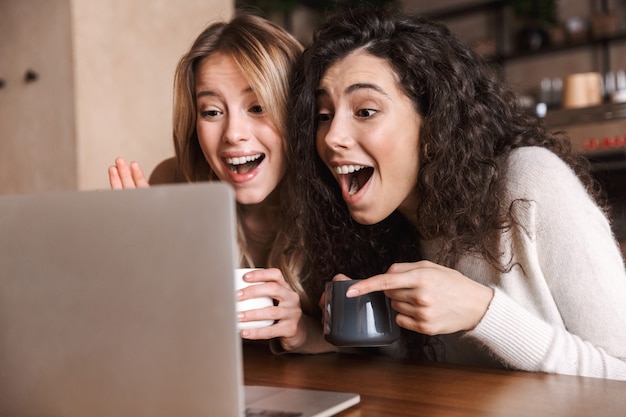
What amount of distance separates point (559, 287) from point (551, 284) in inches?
0.8

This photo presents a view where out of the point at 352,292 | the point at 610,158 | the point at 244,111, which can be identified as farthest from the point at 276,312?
the point at 610,158

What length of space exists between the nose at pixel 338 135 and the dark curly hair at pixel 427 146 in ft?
0.34

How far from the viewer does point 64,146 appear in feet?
9.78

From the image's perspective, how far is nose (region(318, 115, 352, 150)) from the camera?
1.18 m

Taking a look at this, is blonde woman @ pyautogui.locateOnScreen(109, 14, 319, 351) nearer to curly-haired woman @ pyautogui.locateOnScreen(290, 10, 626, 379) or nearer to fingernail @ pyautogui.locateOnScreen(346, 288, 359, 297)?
curly-haired woman @ pyautogui.locateOnScreen(290, 10, 626, 379)

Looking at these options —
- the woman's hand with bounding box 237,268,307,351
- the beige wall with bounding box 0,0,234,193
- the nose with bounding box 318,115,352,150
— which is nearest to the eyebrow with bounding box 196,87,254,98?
the nose with bounding box 318,115,352,150

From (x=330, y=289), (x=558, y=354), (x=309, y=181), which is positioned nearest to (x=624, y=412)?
(x=558, y=354)

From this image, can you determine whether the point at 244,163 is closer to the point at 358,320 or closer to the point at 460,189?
the point at 460,189

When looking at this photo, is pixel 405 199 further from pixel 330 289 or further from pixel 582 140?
pixel 582 140

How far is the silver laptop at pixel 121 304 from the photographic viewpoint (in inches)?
21.9

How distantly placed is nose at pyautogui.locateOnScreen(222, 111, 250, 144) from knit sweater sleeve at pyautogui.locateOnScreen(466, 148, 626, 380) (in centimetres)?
53

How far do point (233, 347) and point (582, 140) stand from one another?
374 cm

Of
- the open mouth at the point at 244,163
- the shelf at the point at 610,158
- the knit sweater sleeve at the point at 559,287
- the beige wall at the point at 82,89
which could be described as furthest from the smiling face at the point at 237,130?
the shelf at the point at 610,158

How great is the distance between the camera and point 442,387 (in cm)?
79
